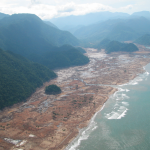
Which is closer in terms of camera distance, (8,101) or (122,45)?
(8,101)

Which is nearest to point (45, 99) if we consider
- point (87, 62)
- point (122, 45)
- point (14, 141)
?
A: point (14, 141)

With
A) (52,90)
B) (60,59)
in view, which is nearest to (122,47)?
(60,59)

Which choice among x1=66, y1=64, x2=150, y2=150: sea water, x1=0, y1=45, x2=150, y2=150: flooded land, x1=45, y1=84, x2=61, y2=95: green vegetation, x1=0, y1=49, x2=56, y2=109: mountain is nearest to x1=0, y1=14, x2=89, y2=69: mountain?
x1=0, y1=49, x2=56, y2=109: mountain

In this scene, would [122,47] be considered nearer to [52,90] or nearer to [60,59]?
[60,59]

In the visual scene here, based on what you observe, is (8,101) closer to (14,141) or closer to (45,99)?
(45,99)

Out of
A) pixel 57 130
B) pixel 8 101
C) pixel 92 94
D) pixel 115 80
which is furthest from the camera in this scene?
pixel 115 80

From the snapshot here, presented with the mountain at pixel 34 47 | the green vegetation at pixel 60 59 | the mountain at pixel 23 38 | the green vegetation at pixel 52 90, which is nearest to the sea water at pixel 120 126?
the green vegetation at pixel 52 90
